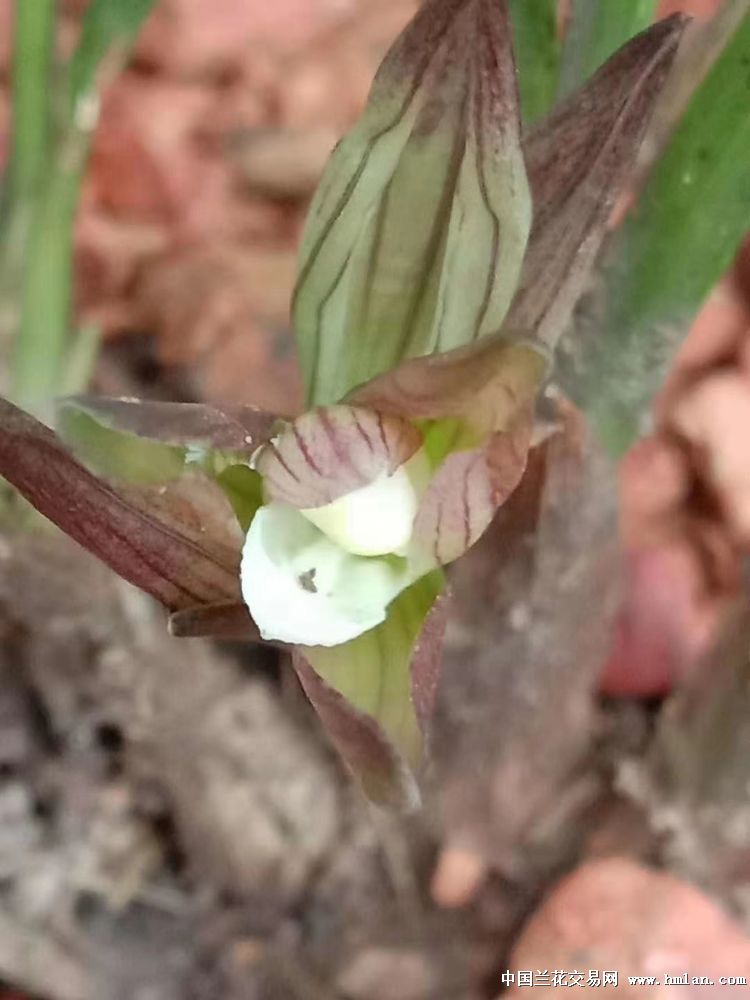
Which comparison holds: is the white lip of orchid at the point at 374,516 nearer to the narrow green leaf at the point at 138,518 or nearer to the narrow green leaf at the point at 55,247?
the narrow green leaf at the point at 138,518

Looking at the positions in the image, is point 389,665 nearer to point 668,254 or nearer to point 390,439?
point 390,439

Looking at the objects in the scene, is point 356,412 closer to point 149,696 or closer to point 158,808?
point 149,696

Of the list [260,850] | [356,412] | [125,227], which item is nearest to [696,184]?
[356,412]

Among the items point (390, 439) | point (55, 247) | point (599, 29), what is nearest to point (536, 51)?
point (599, 29)

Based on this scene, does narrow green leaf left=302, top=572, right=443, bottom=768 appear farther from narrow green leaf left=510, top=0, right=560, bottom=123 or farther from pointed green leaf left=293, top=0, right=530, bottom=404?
narrow green leaf left=510, top=0, right=560, bottom=123

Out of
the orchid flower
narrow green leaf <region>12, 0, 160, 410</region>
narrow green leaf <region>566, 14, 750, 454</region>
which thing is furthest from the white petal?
narrow green leaf <region>12, 0, 160, 410</region>

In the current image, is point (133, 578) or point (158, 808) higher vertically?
point (133, 578)

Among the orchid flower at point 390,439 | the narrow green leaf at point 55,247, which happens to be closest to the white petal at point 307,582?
the orchid flower at point 390,439
